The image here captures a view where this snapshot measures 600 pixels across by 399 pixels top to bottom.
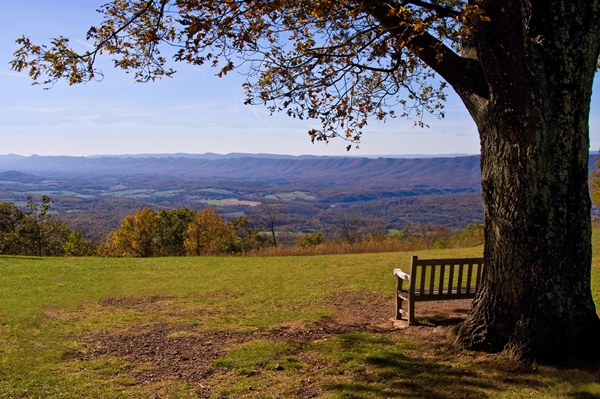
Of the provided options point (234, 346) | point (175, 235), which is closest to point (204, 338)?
point (234, 346)

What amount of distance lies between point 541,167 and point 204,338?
5.22 metres

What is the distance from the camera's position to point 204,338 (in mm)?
7035

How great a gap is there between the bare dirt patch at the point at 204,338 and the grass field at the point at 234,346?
0.02 meters

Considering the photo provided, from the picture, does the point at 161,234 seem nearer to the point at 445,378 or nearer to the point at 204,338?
the point at 204,338

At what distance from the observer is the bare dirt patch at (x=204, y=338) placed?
5.41 m

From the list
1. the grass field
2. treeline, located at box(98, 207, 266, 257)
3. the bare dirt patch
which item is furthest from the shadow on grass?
treeline, located at box(98, 207, 266, 257)

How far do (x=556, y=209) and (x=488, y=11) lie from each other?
2082 mm

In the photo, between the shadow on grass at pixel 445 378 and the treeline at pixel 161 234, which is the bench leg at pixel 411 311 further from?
the treeline at pixel 161 234

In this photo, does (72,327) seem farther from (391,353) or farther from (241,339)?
(391,353)

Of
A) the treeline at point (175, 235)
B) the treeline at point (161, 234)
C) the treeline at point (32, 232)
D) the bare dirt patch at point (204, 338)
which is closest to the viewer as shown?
the bare dirt patch at point (204, 338)

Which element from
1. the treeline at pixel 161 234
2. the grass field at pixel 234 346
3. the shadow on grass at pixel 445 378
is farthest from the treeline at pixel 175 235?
the shadow on grass at pixel 445 378

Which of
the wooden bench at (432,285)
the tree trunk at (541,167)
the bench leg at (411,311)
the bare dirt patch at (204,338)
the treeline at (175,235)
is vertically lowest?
the treeline at (175,235)

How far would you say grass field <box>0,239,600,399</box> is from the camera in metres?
4.46

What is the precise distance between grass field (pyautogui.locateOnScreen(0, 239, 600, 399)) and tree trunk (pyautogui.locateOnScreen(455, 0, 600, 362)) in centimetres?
51
